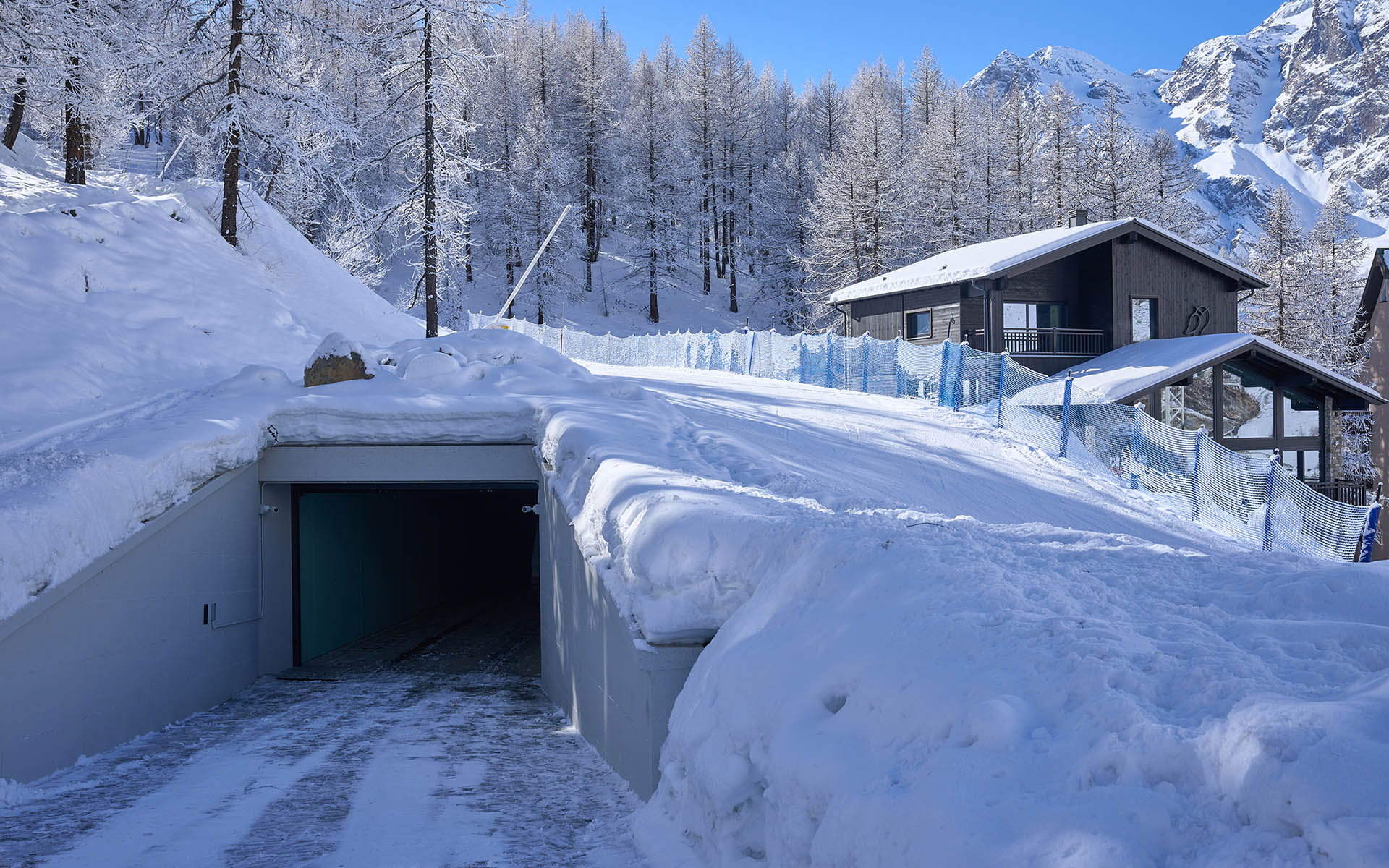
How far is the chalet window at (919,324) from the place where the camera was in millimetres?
29031

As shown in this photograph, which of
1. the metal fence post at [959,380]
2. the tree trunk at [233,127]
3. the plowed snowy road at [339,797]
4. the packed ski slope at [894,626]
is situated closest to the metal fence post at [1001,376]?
the metal fence post at [959,380]

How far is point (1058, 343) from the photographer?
27.7 meters

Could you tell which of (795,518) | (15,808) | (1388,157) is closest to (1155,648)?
(795,518)

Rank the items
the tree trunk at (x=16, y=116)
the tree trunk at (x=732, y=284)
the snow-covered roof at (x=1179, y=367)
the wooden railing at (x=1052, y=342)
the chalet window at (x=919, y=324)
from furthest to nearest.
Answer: the tree trunk at (x=732, y=284) < the chalet window at (x=919, y=324) < the wooden railing at (x=1052, y=342) < the snow-covered roof at (x=1179, y=367) < the tree trunk at (x=16, y=116)

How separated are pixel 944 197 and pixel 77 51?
35.2m

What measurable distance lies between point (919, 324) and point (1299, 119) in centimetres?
16625

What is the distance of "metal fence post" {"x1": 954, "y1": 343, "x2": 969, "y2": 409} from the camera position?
18.5m

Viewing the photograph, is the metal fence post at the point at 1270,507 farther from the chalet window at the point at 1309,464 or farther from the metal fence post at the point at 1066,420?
the chalet window at the point at 1309,464

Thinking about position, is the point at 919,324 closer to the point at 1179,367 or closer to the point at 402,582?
the point at 1179,367

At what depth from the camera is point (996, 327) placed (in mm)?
26312

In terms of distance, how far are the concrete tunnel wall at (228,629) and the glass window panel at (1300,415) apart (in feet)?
73.4

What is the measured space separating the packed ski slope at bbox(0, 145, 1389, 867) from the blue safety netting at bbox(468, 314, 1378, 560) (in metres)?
1.51

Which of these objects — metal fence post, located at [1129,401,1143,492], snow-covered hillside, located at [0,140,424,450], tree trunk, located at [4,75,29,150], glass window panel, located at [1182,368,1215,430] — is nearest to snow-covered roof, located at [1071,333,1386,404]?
glass window panel, located at [1182,368,1215,430]

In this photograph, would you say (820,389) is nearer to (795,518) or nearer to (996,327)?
(996,327)
